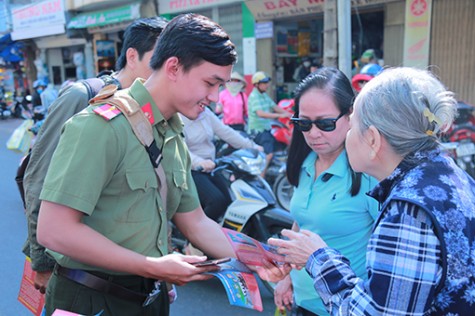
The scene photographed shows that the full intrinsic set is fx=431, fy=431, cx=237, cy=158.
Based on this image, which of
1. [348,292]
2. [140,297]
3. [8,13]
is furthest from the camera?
[8,13]

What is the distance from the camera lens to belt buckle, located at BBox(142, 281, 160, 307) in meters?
1.63

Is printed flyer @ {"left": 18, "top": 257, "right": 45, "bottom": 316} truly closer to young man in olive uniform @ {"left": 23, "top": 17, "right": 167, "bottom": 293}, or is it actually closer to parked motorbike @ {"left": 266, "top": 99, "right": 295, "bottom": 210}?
young man in olive uniform @ {"left": 23, "top": 17, "right": 167, "bottom": 293}

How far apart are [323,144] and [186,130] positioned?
226 cm

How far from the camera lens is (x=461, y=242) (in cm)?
104

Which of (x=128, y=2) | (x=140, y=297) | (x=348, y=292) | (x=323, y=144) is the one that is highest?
(x=128, y=2)

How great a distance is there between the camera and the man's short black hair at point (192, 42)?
1493 millimetres

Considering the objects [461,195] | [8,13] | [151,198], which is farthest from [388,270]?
[8,13]

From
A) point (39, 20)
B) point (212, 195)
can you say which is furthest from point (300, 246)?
point (39, 20)

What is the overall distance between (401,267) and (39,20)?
69.6ft

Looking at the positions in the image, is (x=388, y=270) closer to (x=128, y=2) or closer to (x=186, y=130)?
(x=186, y=130)

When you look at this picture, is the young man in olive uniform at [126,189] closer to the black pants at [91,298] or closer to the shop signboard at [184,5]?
the black pants at [91,298]

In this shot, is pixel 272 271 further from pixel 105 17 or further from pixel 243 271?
pixel 105 17

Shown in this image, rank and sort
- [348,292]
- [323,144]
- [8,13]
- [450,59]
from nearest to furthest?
[348,292]
[323,144]
[450,59]
[8,13]

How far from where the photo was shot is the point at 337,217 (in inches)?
73.5
